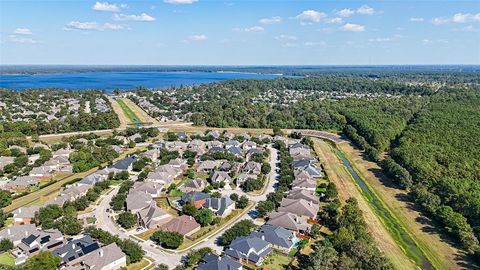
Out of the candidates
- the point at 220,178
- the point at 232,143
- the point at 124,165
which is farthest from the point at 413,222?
the point at 124,165

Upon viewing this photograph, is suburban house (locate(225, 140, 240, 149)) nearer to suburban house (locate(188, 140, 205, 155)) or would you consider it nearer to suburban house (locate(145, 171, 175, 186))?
suburban house (locate(188, 140, 205, 155))

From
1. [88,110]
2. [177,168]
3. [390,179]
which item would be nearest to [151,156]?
[177,168]

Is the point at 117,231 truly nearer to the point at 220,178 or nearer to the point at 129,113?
the point at 220,178

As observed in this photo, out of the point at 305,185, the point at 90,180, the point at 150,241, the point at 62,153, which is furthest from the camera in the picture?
the point at 62,153

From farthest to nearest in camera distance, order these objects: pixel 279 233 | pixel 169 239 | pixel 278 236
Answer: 1. pixel 279 233
2. pixel 278 236
3. pixel 169 239

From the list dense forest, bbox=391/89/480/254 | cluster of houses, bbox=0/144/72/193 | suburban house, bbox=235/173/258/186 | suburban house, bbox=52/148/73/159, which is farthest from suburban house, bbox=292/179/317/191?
suburban house, bbox=52/148/73/159

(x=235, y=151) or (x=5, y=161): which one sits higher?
(x=5, y=161)

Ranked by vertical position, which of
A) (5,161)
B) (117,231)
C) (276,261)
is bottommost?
(276,261)
